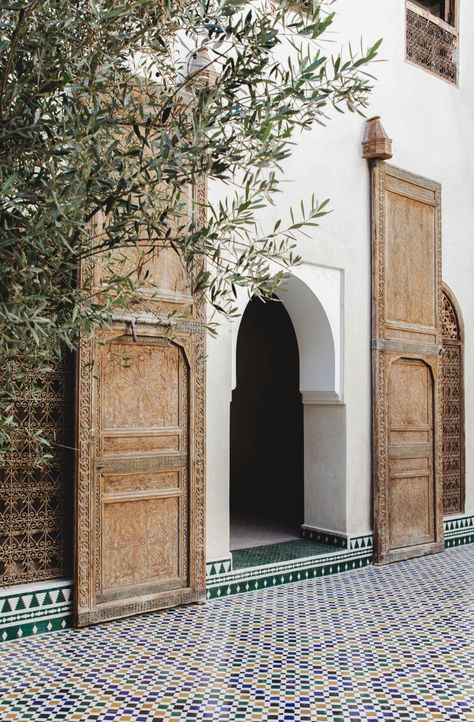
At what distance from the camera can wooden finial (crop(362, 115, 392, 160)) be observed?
18.0 ft

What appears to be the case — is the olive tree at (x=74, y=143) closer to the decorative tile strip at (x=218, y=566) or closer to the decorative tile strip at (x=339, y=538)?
the decorative tile strip at (x=218, y=566)

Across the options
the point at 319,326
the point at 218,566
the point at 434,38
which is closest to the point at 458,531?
the point at 319,326

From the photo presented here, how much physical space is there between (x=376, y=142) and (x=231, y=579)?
3.37 meters

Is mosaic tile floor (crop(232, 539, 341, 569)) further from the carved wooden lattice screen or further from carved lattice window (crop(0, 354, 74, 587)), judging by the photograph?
carved lattice window (crop(0, 354, 74, 587))

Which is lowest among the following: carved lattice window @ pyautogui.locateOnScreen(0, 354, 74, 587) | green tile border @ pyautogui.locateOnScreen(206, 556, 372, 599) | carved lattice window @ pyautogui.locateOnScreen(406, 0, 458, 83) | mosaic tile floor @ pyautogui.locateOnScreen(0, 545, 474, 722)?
mosaic tile floor @ pyautogui.locateOnScreen(0, 545, 474, 722)

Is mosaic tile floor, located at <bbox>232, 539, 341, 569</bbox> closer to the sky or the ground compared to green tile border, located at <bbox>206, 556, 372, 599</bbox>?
closer to the sky

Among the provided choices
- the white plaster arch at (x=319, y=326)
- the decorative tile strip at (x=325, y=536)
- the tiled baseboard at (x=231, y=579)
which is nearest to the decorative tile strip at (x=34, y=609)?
the tiled baseboard at (x=231, y=579)

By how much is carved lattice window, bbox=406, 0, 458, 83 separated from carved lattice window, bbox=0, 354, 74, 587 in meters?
4.29

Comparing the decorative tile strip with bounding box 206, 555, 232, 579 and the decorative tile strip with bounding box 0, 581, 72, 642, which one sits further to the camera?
the decorative tile strip with bounding box 206, 555, 232, 579

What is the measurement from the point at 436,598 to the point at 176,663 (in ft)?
6.47

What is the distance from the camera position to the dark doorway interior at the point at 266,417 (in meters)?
7.76

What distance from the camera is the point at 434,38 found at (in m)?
6.39

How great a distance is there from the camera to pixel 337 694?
3.12 meters

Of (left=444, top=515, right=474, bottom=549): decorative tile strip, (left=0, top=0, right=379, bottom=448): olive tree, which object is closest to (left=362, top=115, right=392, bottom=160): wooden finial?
(left=444, top=515, right=474, bottom=549): decorative tile strip
